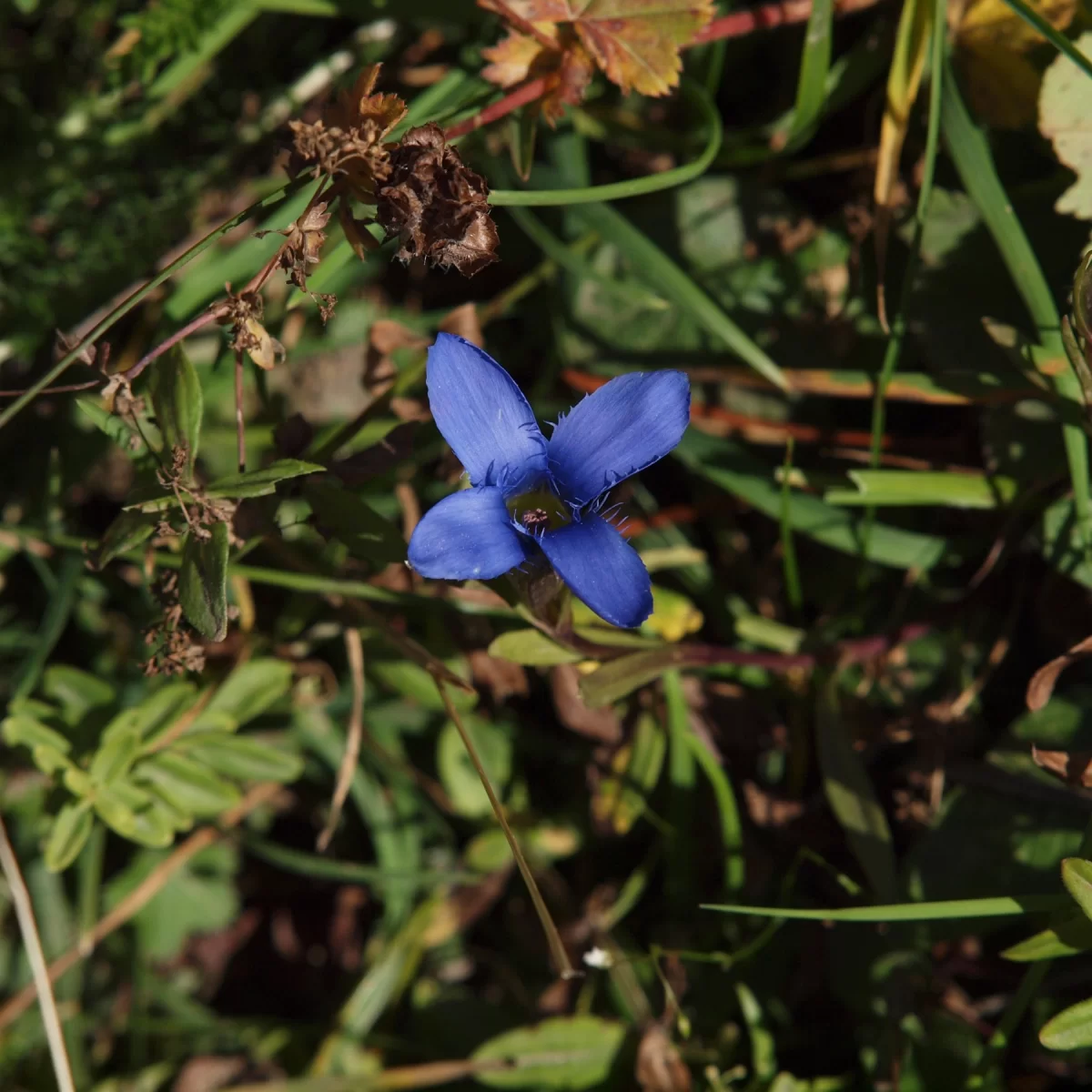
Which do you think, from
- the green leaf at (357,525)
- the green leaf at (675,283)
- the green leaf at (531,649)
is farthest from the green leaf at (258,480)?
the green leaf at (675,283)

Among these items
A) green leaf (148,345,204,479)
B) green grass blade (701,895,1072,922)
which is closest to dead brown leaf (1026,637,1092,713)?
green grass blade (701,895,1072,922)

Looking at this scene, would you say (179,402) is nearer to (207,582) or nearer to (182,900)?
(207,582)

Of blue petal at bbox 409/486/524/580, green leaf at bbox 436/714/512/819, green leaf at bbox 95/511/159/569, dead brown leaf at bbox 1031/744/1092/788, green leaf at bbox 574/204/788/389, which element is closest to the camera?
blue petal at bbox 409/486/524/580

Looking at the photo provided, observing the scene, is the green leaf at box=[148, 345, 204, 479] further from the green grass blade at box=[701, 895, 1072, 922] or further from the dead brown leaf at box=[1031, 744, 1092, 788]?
the dead brown leaf at box=[1031, 744, 1092, 788]

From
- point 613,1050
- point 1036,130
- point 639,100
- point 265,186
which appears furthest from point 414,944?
point 1036,130

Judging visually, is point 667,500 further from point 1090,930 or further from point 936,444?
point 1090,930

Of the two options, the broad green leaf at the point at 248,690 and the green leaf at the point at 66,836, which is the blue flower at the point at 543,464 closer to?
the broad green leaf at the point at 248,690
